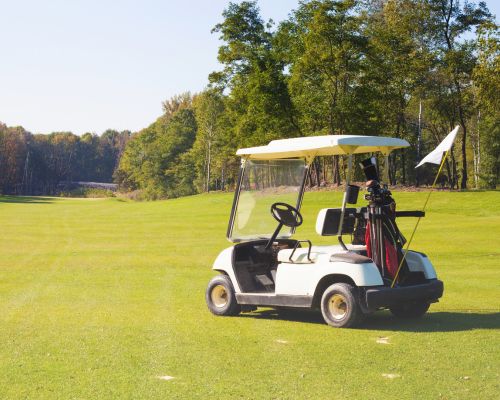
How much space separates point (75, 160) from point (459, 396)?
164120mm

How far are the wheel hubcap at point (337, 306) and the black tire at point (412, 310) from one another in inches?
38.4

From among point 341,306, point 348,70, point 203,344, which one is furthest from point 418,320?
point 348,70

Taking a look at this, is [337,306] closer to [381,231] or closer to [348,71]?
[381,231]

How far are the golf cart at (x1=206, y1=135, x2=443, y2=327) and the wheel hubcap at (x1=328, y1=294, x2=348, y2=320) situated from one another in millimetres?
12

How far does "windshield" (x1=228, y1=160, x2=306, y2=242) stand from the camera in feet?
34.6

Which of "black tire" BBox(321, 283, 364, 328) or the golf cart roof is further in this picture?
the golf cart roof

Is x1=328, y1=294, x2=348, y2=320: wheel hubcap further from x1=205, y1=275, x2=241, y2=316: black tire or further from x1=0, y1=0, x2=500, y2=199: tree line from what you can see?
x1=0, y1=0, x2=500, y2=199: tree line

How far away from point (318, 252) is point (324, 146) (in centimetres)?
134

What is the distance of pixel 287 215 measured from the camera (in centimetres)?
1034

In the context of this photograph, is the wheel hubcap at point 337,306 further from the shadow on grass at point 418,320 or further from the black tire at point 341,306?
the shadow on grass at point 418,320

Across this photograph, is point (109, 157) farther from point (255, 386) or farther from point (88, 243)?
point (255, 386)

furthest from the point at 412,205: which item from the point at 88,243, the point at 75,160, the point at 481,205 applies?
the point at 75,160

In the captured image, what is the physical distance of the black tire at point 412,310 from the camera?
9.67m

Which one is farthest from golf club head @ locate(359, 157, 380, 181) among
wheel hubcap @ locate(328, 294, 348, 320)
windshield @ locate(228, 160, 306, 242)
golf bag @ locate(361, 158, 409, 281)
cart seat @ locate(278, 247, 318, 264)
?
windshield @ locate(228, 160, 306, 242)
